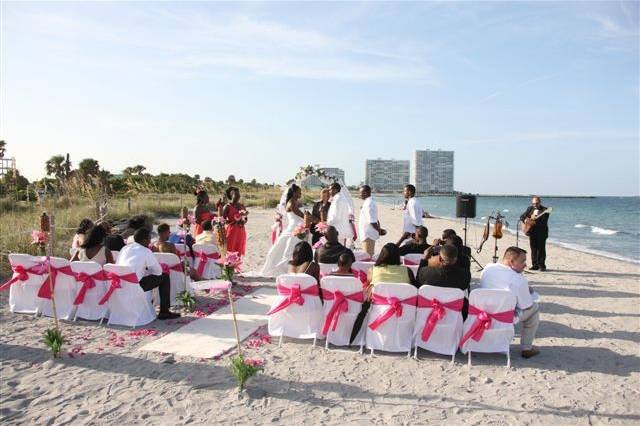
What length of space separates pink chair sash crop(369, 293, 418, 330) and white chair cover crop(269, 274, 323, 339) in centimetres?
78

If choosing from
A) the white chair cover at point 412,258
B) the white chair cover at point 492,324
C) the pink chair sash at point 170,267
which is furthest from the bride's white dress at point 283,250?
the white chair cover at point 492,324

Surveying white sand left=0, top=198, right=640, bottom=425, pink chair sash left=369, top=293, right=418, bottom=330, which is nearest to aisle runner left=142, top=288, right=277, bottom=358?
white sand left=0, top=198, right=640, bottom=425

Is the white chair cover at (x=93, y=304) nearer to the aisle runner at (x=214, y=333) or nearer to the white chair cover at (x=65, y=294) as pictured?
the white chair cover at (x=65, y=294)

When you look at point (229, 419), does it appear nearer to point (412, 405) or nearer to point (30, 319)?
point (412, 405)

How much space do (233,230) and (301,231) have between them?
1.76 m

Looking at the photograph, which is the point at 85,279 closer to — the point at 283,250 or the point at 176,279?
the point at 176,279

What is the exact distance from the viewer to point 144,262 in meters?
6.97

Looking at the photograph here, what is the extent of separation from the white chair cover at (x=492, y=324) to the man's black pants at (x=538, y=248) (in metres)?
7.03

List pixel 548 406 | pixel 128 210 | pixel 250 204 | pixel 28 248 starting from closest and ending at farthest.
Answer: pixel 548 406
pixel 28 248
pixel 128 210
pixel 250 204

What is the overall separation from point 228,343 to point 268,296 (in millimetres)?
2641

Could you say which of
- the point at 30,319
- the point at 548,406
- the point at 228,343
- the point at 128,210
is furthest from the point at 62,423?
the point at 128,210

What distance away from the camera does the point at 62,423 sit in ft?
13.9

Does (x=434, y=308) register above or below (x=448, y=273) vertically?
below

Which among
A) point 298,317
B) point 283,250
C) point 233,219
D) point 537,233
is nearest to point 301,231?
point 283,250
